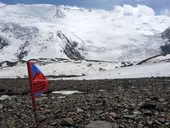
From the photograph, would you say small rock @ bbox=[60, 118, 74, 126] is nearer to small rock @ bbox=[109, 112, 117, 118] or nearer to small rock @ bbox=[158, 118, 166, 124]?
small rock @ bbox=[109, 112, 117, 118]

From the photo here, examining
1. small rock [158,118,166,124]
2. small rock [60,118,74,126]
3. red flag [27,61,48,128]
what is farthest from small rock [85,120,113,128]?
red flag [27,61,48,128]

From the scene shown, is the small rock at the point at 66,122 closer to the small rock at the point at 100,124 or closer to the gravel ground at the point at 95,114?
the gravel ground at the point at 95,114

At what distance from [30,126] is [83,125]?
7.42ft

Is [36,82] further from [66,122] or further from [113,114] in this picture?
[113,114]

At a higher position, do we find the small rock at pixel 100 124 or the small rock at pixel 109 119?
the small rock at pixel 109 119

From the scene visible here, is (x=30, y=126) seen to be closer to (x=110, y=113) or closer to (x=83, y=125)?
(x=83, y=125)

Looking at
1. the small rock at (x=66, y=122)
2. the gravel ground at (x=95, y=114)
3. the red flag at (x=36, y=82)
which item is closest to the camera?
the red flag at (x=36, y=82)

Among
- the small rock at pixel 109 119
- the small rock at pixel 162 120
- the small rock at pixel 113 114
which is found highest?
the small rock at pixel 113 114

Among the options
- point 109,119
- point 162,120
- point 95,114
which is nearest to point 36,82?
point 109,119

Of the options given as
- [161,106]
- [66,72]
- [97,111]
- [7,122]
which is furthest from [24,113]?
[66,72]

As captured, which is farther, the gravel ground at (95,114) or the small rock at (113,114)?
the small rock at (113,114)

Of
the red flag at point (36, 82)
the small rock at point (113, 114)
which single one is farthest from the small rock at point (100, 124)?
the red flag at point (36, 82)

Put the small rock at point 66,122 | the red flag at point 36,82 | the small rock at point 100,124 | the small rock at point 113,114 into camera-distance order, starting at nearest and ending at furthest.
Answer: the red flag at point 36,82 → the small rock at point 100,124 → the small rock at point 66,122 → the small rock at point 113,114

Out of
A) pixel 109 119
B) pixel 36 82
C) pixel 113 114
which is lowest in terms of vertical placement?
pixel 109 119
